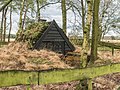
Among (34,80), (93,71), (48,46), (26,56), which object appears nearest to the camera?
(34,80)

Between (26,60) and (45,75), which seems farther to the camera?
(26,60)

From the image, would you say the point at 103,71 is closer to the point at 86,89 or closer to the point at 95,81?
the point at 86,89

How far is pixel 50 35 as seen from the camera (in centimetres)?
1573

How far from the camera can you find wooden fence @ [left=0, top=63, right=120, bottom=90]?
4480 mm

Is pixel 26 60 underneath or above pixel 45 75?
underneath

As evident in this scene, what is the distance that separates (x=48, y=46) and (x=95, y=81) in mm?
7894

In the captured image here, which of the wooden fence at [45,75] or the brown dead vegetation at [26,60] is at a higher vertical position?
the wooden fence at [45,75]

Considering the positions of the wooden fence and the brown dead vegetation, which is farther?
the brown dead vegetation

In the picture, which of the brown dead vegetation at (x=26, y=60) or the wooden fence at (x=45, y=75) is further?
the brown dead vegetation at (x=26, y=60)

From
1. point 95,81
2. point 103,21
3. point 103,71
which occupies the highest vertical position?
point 103,21

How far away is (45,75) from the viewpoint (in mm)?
5082

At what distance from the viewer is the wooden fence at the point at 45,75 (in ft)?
14.7

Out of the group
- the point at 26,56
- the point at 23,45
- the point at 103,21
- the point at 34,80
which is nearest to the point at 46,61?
the point at 26,56

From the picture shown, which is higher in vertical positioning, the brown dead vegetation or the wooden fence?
the wooden fence
